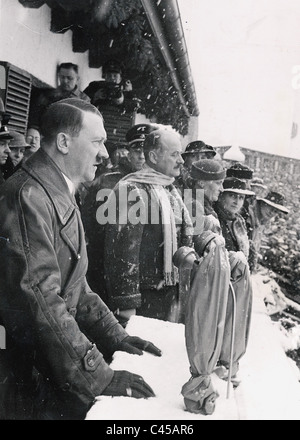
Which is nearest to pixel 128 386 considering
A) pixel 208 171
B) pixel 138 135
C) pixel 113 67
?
pixel 208 171

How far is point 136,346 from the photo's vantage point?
200 centimetres

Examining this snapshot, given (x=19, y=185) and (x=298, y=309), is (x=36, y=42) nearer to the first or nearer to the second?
(x=19, y=185)

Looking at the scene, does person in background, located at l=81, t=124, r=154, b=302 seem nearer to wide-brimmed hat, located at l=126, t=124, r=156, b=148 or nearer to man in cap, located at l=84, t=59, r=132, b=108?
wide-brimmed hat, located at l=126, t=124, r=156, b=148

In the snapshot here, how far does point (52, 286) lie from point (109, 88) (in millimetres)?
3218

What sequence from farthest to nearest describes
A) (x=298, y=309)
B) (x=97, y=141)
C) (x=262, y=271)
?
(x=262, y=271) < (x=298, y=309) < (x=97, y=141)

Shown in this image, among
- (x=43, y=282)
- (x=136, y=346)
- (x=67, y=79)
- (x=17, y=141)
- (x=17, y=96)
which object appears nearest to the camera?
(x=43, y=282)

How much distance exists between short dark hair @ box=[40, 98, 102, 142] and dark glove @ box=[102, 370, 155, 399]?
2.74 ft

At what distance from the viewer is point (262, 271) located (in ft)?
19.2

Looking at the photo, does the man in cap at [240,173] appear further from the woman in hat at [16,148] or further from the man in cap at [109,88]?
the woman in hat at [16,148]

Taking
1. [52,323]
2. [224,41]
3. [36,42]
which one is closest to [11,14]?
[36,42]

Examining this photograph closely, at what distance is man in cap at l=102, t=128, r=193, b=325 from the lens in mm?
2641

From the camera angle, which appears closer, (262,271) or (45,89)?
(45,89)

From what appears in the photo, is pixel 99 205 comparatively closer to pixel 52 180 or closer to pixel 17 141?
pixel 17 141
